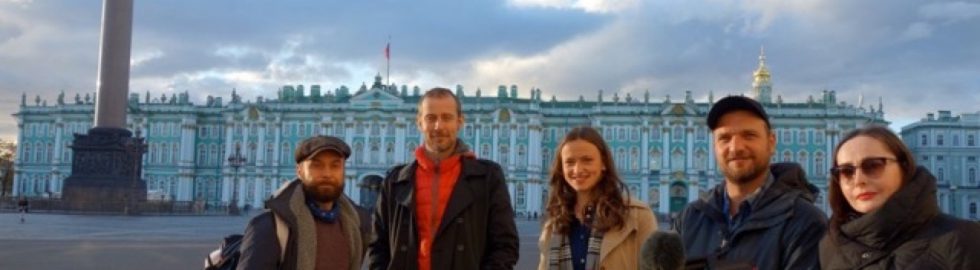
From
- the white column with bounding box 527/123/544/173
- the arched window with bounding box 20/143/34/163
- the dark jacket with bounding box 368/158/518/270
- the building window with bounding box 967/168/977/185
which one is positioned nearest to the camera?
the dark jacket with bounding box 368/158/518/270

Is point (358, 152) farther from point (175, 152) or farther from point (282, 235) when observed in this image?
point (282, 235)

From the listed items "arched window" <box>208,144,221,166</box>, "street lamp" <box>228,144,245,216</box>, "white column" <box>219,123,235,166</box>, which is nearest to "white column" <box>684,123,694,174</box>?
"street lamp" <box>228,144,245,216</box>

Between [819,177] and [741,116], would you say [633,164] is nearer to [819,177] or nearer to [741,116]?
[819,177]

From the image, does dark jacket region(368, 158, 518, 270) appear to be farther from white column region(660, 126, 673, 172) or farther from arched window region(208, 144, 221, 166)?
arched window region(208, 144, 221, 166)

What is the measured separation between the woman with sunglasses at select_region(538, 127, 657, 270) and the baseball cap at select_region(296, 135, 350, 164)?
3.44 ft

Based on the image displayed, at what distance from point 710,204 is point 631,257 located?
0.80m

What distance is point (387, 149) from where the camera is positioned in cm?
7069

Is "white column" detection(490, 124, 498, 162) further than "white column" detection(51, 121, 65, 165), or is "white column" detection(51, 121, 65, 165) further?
"white column" detection(51, 121, 65, 165)

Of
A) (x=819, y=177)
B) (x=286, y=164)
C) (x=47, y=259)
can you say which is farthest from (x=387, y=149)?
(x=47, y=259)

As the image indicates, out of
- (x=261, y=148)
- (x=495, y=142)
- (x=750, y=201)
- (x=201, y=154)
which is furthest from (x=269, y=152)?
(x=750, y=201)

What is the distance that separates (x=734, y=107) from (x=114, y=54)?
30.6 metres

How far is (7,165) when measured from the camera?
8812cm

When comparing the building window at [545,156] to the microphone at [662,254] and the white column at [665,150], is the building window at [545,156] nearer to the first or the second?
the white column at [665,150]

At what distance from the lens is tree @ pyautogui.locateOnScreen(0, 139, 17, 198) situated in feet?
283
